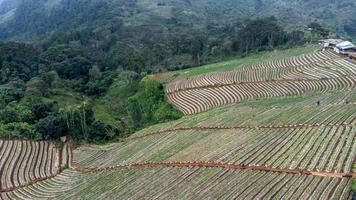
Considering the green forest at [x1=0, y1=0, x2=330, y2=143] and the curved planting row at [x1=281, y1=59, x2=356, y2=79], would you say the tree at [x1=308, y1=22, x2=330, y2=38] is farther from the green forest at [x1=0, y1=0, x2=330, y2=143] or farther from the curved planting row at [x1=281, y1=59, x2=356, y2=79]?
the curved planting row at [x1=281, y1=59, x2=356, y2=79]

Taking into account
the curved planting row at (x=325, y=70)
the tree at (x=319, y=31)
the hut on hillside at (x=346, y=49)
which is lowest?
the tree at (x=319, y=31)

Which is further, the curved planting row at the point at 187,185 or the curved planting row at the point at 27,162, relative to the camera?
the curved planting row at the point at 27,162

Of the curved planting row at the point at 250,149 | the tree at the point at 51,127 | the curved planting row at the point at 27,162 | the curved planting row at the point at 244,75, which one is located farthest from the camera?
the curved planting row at the point at 244,75

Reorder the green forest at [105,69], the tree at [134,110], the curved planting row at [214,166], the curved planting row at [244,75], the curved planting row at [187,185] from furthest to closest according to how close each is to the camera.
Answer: the curved planting row at [244,75], the tree at [134,110], the green forest at [105,69], the curved planting row at [214,166], the curved planting row at [187,185]

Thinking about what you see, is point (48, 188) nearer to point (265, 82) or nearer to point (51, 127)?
point (51, 127)

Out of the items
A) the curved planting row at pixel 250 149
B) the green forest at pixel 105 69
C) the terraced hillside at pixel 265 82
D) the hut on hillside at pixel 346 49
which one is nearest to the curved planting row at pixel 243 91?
the terraced hillside at pixel 265 82

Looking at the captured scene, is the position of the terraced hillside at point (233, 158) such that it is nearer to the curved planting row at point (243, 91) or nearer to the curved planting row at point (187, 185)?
the curved planting row at point (187, 185)

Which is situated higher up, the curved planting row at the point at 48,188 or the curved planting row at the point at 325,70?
the curved planting row at the point at 325,70
